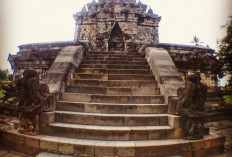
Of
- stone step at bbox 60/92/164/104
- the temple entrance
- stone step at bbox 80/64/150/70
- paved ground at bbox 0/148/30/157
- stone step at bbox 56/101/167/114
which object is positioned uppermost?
the temple entrance

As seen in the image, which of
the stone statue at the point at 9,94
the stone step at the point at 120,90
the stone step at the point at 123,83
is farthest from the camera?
the stone statue at the point at 9,94

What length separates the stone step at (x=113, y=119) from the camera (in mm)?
3529

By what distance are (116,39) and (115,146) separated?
39.3 ft

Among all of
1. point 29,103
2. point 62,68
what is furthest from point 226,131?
point 29,103

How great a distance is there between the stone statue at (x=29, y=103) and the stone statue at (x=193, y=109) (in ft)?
11.0

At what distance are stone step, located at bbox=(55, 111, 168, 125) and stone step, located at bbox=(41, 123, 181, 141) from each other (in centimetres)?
16

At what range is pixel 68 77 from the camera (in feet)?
15.9

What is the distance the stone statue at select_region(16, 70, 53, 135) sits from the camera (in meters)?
3.38

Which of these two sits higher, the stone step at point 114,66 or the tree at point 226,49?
the tree at point 226,49

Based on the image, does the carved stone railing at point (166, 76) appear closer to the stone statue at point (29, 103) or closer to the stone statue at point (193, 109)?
the stone statue at point (193, 109)

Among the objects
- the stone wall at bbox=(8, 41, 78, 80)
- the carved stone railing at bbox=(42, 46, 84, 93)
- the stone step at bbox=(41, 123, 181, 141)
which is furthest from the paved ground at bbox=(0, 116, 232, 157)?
the stone wall at bbox=(8, 41, 78, 80)

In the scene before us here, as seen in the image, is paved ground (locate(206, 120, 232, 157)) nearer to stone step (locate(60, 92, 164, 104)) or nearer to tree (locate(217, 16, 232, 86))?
stone step (locate(60, 92, 164, 104))

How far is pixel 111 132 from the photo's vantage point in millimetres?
3201

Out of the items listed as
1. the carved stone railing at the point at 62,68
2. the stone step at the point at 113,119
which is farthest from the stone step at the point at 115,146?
the carved stone railing at the point at 62,68
